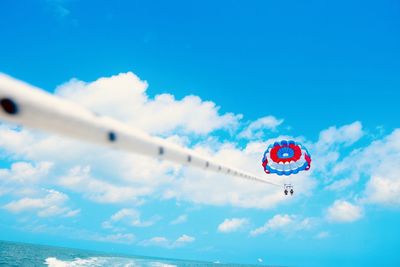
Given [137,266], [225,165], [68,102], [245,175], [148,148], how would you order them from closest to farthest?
[68,102]
[148,148]
[225,165]
[245,175]
[137,266]

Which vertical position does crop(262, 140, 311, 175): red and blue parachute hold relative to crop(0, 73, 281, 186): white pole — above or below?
above

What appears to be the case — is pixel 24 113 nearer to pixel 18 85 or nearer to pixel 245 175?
pixel 18 85

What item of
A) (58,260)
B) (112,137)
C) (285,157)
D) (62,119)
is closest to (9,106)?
(62,119)

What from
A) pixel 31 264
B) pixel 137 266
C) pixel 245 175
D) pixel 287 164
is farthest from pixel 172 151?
pixel 137 266

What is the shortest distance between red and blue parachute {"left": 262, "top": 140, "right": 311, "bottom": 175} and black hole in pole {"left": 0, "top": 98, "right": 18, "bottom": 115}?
2460 cm

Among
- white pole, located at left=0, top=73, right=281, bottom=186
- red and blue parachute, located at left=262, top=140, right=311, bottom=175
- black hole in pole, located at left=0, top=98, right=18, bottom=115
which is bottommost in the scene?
black hole in pole, located at left=0, top=98, right=18, bottom=115

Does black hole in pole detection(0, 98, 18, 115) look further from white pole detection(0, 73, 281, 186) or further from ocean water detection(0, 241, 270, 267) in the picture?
ocean water detection(0, 241, 270, 267)

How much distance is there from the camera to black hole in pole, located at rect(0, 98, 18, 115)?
2.08 m

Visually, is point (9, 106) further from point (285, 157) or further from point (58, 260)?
point (58, 260)

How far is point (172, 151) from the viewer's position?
4039 millimetres

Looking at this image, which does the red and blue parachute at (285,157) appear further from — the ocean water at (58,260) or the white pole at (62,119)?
the ocean water at (58,260)

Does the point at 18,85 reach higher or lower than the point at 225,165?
lower

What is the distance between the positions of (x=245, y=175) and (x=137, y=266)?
99808mm

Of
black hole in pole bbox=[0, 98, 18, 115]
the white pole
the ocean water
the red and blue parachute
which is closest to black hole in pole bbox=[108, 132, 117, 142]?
the white pole
